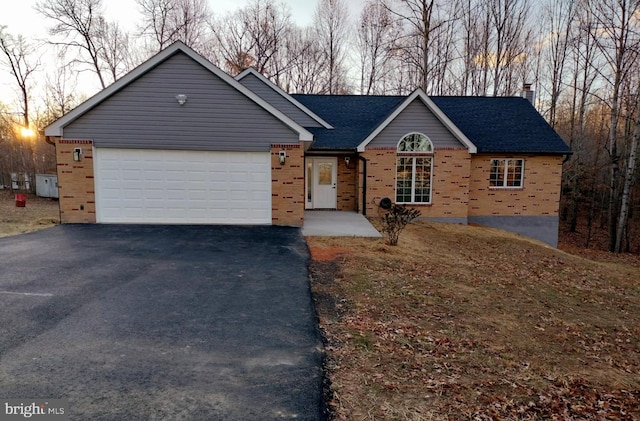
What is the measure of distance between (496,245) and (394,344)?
9264 mm

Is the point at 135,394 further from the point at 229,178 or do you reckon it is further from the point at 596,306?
the point at 229,178

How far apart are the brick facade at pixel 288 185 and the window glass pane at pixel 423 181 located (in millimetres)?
5461

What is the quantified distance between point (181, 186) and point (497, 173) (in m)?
12.3

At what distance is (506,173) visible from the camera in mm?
15445

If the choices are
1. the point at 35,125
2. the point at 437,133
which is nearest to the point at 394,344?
the point at 437,133

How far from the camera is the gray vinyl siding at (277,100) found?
1588cm

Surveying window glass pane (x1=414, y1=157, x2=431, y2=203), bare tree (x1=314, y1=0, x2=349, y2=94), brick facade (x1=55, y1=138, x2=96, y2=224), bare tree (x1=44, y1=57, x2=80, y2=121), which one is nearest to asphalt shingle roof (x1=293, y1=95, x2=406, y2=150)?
window glass pane (x1=414, y1=157, x2=431, y2=203)

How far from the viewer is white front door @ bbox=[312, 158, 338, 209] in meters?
15.4

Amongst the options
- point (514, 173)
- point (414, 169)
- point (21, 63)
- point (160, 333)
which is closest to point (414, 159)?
point (414, 169)

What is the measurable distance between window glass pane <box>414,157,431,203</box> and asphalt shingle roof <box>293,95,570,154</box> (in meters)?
2.27

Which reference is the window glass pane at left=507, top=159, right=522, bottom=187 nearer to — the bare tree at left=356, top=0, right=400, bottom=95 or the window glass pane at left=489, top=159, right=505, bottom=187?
the window glass pane at left=489, top=159, right=505, bottom=187

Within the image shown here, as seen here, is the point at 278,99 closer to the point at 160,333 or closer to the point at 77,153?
the point at 77,153

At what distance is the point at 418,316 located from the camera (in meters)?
5.07

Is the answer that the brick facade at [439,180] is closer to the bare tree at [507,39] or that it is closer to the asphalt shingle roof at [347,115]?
the asphalt shingle roof at [347,115]
